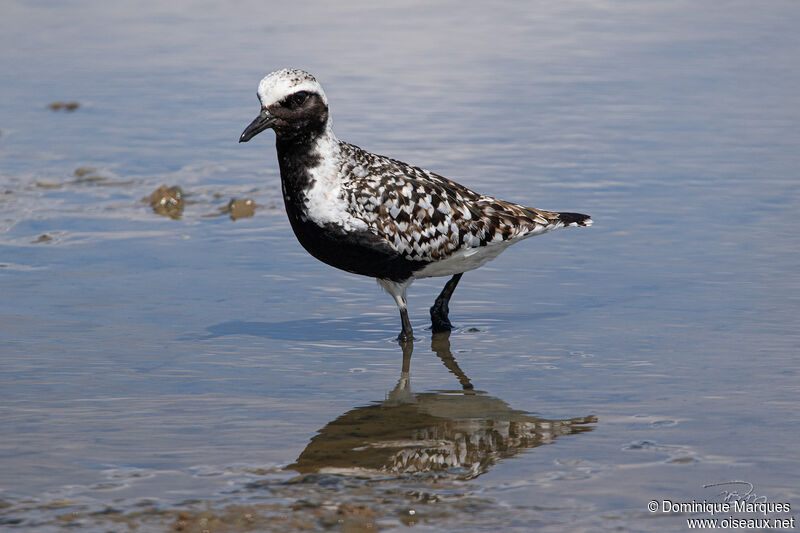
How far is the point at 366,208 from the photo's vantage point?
8867 mm

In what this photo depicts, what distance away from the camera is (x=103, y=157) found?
47.7ft

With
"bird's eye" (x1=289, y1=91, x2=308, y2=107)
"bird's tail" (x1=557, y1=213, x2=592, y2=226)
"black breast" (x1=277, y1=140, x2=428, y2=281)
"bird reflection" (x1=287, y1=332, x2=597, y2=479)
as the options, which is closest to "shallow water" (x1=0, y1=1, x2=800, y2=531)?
"bird reflection" (x1=287, y1=332, x2=597, y2=479)

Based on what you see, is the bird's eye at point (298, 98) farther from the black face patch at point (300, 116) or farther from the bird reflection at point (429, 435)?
the bird reflection at point (429, 435)

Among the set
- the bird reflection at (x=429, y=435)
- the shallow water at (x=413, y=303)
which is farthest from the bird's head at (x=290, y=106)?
the bird reflection at (x=429, y=435)

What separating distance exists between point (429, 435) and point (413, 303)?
10.0 feet

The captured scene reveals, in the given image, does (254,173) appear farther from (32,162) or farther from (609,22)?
(609,22)

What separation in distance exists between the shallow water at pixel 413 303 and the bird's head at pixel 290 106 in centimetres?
167

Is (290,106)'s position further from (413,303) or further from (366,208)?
(413,303)

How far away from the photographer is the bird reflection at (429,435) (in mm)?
6766

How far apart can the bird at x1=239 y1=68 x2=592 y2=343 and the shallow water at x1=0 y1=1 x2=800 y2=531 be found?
1.98ft

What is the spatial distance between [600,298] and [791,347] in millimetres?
1799

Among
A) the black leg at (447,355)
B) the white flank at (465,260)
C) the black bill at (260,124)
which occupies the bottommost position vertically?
the black leg at (447,355)
